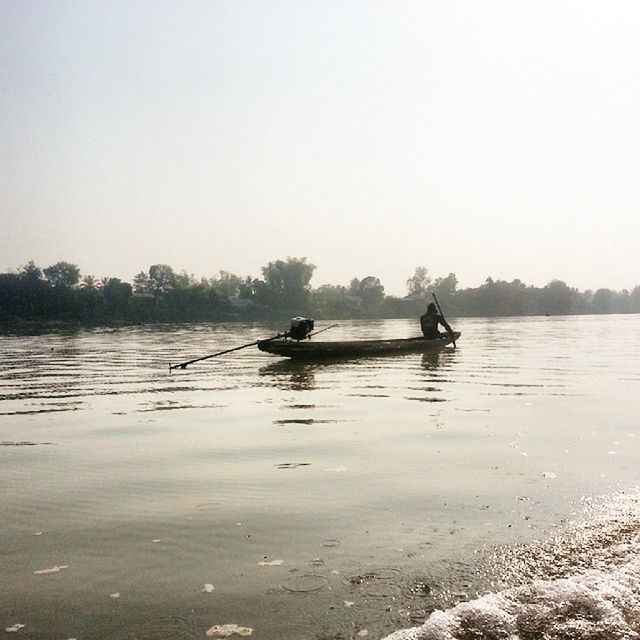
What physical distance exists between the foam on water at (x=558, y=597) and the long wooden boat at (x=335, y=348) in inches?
665

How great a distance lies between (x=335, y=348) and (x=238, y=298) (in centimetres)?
10269

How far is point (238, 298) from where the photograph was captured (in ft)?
406

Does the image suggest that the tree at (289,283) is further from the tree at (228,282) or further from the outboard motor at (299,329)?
the outboard motor at (299,329)

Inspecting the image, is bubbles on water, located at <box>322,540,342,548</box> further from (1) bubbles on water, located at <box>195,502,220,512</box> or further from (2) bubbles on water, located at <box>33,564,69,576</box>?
(2) bubbles on water, located at <box>33,564,69,576</box>

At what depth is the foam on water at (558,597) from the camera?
3668mm

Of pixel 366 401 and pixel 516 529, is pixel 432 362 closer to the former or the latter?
pixel 366 401

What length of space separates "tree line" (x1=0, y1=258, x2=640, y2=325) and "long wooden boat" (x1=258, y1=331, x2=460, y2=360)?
71909 millimetres

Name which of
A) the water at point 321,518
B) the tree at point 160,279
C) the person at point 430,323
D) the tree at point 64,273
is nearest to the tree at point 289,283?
the tree at point 160,279

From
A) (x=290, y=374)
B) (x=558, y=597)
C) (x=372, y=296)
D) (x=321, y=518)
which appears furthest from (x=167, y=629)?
(x=372, y=296)

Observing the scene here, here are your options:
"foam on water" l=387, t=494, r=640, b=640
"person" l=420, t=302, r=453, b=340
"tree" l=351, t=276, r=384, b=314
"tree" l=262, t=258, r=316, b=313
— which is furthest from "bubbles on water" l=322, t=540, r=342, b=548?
"tree" l=351, t=276, r=384, b=314

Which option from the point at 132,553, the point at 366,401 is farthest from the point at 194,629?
the point at 366,401

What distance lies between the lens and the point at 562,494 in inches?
260

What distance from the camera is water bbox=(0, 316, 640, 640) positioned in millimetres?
3922

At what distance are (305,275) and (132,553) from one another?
120409 mm
